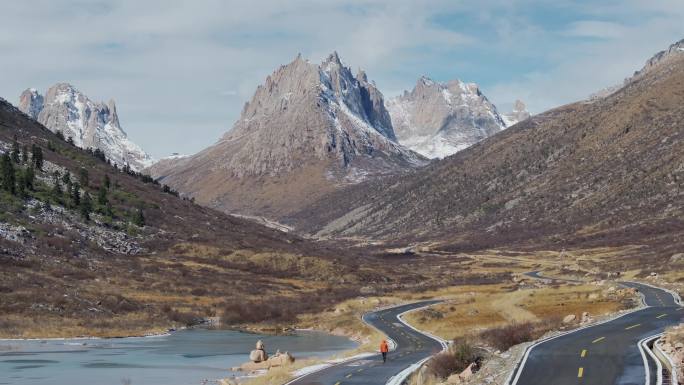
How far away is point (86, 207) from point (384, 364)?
369 ft

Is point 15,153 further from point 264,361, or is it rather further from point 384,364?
point 384,364

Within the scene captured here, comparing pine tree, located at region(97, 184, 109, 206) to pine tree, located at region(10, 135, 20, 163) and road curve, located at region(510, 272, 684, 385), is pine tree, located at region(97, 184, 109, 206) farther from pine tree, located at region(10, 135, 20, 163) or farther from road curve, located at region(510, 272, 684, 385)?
road curve, located at region(510, 272, 684, 385)

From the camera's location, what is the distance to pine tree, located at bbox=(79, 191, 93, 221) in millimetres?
146875

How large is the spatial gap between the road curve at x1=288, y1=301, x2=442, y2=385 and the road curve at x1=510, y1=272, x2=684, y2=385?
28.4 ft

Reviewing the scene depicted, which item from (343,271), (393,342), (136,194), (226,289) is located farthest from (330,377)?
(136,194)

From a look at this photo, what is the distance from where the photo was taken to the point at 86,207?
15012 cm

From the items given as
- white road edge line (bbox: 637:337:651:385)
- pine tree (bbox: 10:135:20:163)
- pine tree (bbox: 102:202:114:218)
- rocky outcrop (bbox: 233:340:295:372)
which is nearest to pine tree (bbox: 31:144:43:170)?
pine tree (bbox: 10:135:20:163)

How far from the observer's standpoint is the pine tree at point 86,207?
482ft

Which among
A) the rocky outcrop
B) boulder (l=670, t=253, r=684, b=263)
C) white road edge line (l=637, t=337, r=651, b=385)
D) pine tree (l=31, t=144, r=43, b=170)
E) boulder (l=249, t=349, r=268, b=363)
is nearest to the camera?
white road edge line (l=637, t=337, r=651, b=385)

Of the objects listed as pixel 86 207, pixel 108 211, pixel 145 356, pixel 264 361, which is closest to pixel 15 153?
pixel 108 211

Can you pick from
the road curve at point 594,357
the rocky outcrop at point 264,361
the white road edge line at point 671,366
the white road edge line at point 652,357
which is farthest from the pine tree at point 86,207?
the white road edge line at point 671,366

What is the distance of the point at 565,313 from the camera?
77188 millimetres

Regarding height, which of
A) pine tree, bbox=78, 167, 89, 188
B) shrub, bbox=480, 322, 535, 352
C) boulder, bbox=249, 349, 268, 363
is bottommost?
boulder, bbox=249, 349, 268, 363

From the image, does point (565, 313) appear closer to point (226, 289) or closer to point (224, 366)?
point (224, 366)
